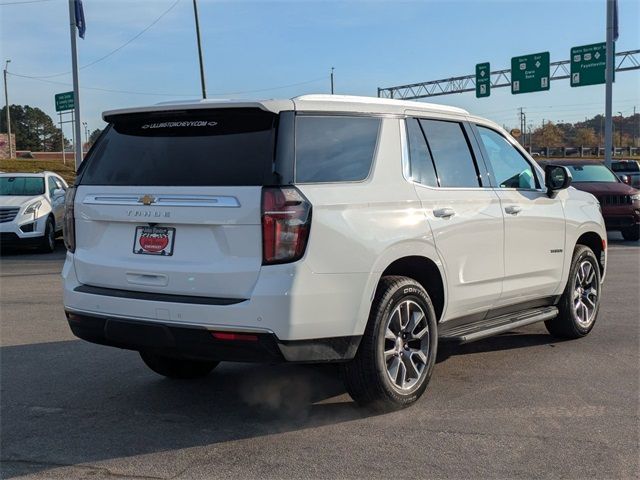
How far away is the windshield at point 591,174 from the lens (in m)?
16.4

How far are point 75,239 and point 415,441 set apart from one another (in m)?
2.53

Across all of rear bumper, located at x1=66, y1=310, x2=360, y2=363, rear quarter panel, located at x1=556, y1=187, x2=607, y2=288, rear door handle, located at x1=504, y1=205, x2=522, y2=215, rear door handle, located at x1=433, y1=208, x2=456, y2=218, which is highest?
rear door handle, located at x1=433, y1=208, x2=456, y2=218

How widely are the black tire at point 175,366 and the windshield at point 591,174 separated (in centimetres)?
1310

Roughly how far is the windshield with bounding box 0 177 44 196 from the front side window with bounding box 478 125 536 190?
1274 centimetres

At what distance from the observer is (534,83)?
3509 cm

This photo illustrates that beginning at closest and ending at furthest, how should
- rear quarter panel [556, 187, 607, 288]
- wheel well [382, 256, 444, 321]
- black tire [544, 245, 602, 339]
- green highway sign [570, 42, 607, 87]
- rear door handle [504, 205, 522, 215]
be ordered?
1. wheel well [382, 256, 444, 321]
2. rear door handle [504, 205, 522, 215]
3. rear quarter panel [556, 187, 607, 288]
4. black tire [544, 245, 602, 339]
5. green highway sign [570, 42, 607, 87]

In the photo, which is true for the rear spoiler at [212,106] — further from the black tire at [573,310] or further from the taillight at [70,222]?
the black tire at [573,310]

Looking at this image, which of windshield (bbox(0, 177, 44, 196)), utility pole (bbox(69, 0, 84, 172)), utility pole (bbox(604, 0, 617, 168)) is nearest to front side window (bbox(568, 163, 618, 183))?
utility pole (bbox(604, 0, 617, 168))

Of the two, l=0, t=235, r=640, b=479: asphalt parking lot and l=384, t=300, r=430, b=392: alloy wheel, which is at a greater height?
l=384, t=300, r=430, b=392: alloy wheel

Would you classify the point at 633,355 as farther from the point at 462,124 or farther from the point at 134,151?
the point at 134,151

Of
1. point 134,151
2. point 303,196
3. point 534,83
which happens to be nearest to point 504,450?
point 303,196

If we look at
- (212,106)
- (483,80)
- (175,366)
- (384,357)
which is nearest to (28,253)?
(175,366)

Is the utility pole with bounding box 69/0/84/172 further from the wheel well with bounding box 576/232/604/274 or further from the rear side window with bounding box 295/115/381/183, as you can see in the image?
the rear side window with bounding box 295/115/381/183

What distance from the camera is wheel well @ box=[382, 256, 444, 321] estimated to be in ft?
15.4
